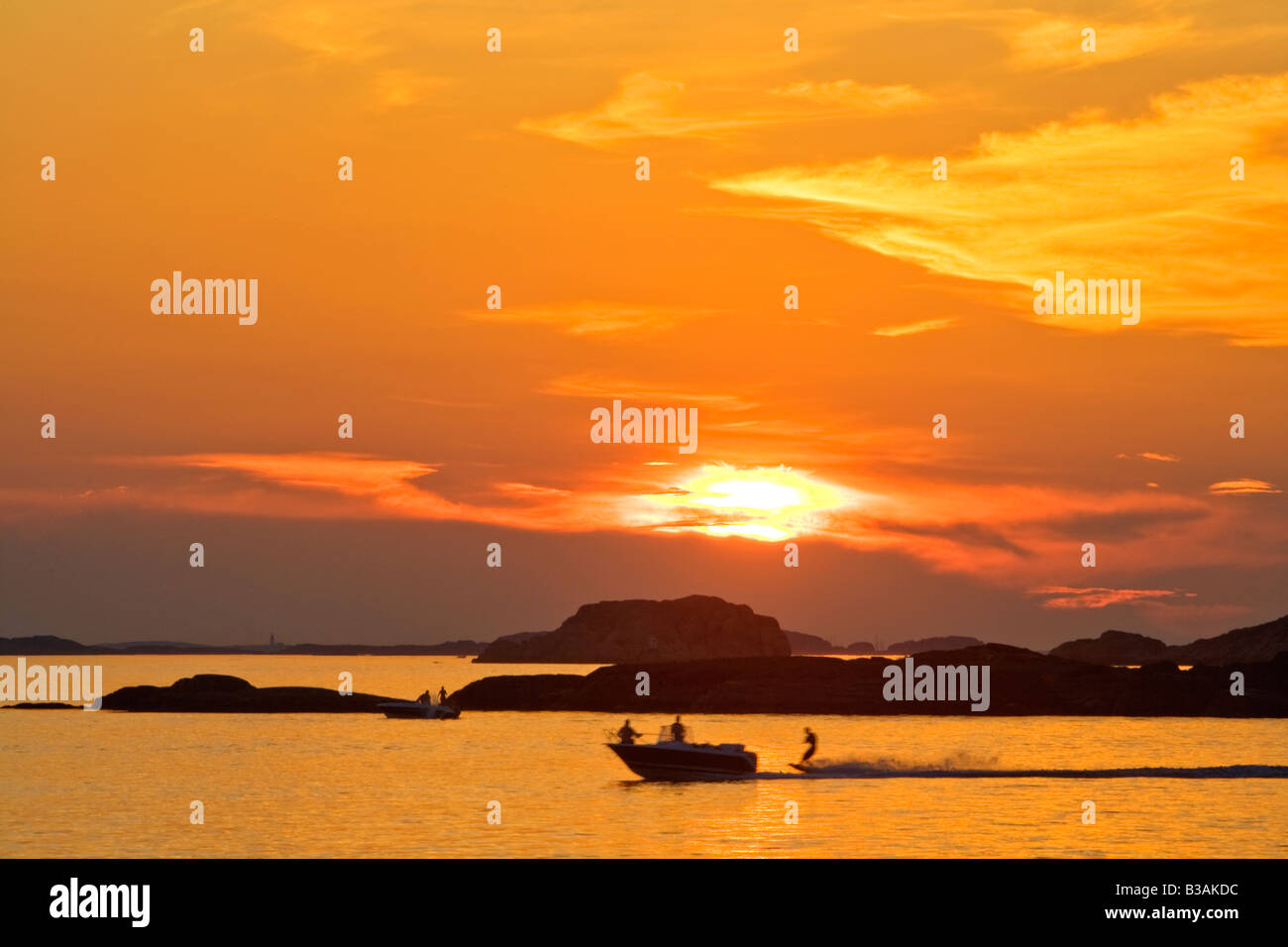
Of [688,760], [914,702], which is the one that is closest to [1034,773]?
[688,760]

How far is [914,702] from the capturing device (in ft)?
550

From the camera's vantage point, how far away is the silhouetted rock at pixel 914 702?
162875mm

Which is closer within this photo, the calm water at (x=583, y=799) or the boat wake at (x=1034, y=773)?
the calm water at (x=583, y=799)

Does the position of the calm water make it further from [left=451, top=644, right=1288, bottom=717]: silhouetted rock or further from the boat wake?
[left=451, top=644, right=1288, bottom=717]: silhouetted rock

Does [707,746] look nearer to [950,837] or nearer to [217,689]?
[950,837]

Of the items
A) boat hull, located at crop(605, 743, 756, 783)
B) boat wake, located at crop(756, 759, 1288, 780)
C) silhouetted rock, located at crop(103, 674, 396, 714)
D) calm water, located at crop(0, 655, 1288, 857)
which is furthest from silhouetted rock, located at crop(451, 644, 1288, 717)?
boat hull, located at crop(605, 743, 756, 783)

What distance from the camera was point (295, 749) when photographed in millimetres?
110312

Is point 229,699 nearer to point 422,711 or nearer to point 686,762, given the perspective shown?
point 422,711

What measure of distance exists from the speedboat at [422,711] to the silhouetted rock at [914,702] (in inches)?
720

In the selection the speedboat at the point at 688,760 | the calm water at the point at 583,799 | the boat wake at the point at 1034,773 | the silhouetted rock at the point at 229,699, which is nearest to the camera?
the calm water at the point at 583,799

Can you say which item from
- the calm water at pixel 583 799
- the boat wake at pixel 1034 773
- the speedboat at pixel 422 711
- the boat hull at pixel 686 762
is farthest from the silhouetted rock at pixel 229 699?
the boat hull at pixel 686 762

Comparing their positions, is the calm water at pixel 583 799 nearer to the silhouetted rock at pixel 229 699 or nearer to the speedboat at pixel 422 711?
the speedboat at pixel 422 711
